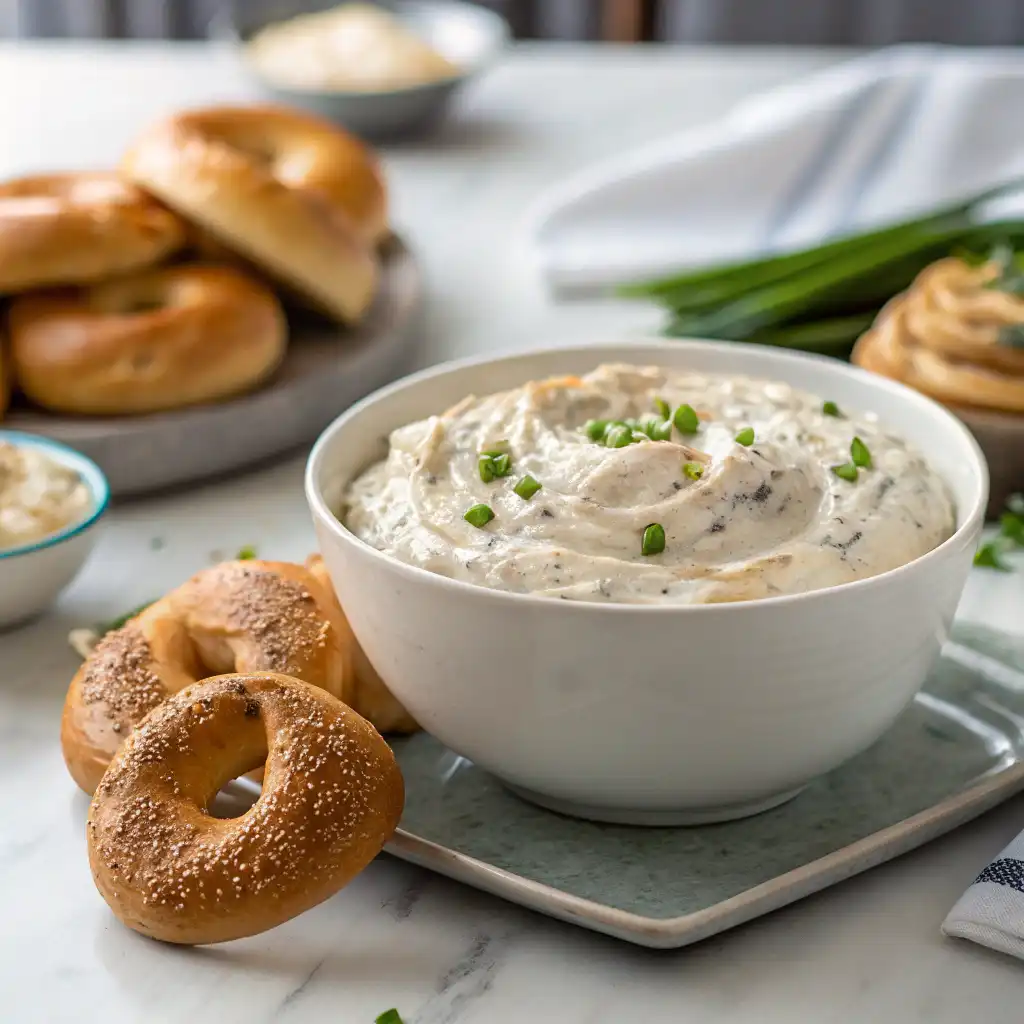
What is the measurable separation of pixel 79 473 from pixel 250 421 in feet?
1.12

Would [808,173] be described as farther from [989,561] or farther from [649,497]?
[649,497]

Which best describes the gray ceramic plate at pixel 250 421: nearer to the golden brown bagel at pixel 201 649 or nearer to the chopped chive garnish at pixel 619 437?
the golden brown bagel at pixel 201 649

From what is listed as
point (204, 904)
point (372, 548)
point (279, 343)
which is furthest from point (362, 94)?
point (204, 904)

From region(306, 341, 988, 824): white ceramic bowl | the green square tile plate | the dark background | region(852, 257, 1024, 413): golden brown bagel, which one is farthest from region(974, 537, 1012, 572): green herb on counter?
the dark background

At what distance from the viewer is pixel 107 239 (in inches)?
81.4

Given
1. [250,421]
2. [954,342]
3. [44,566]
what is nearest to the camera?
[44,566]

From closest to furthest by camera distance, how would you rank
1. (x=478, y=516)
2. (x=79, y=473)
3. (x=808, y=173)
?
1. (x=478, y=516)
2. (x=79, y=473)
3. (x=808, y=173)

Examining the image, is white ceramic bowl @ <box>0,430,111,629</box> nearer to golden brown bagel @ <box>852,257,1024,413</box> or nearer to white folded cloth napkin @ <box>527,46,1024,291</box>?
golden brown bagel @ <box>852,257,1024,413</box>

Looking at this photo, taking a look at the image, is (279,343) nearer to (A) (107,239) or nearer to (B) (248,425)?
(B) (248,425)

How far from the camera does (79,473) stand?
5.87 feet

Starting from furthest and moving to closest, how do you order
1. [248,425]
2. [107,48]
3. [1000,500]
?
1. [107,48]
2. [248,425]
3. [1000,500]

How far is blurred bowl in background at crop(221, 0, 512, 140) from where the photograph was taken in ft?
10.4

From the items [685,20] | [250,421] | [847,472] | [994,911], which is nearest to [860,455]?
[847,472]

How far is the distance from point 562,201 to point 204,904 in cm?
188
